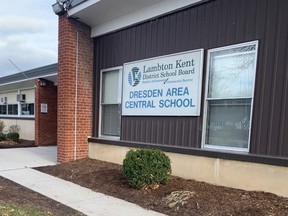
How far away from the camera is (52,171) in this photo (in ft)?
25.4

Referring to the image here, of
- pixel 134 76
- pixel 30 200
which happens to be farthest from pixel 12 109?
pixel 30 200

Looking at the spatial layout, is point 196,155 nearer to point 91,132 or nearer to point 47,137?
point 91,132

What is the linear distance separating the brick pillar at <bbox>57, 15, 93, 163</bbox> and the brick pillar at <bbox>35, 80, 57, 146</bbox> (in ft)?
15.9

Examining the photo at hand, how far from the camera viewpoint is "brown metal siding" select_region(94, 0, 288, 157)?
4.97m

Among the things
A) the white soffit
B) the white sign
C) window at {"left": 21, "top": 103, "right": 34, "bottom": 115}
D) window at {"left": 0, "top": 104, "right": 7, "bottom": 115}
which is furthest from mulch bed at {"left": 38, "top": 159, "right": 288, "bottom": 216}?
window at {"left": 0, "top": 104, "right": 7, "bottom": 115}

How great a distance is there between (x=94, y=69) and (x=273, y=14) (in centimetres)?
565

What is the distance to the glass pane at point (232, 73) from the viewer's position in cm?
547

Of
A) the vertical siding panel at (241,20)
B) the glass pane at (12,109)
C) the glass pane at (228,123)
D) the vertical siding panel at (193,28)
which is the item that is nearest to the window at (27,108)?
the glass pane at (12,109)

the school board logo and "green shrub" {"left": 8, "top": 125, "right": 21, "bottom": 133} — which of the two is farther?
"green shrub" {"left": 8, "top": 125, "right": 21, "bottom": 133}

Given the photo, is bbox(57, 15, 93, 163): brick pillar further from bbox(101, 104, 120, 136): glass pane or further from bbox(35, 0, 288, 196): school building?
bbox(101, 104, 120, 136): glass pane

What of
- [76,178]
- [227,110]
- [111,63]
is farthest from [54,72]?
[227,110]

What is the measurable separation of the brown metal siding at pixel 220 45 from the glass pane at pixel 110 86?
390 mm

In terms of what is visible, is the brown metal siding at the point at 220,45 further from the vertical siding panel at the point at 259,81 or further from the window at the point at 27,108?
the window at the point at 27,108

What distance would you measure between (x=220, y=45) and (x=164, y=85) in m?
1.69
